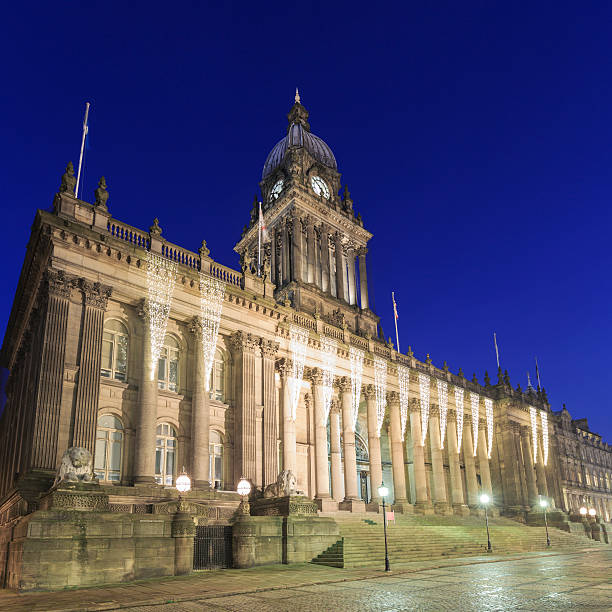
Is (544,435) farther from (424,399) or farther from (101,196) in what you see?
(101,196)

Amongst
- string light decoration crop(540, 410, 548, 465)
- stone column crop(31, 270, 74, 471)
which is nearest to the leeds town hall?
stone column crop(31, 270, 74, 471)

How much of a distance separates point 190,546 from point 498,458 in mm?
44075

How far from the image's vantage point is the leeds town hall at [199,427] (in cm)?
2042

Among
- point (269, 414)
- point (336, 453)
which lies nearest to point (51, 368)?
point (269, 414)

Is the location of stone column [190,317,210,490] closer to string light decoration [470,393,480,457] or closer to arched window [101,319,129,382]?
arched window [101,319,129,382]

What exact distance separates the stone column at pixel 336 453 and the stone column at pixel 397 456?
4.72 m

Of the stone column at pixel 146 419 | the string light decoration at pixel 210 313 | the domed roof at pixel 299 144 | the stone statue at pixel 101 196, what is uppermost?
the domed roof at pixel 299 144

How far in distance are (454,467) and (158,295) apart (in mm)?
32911

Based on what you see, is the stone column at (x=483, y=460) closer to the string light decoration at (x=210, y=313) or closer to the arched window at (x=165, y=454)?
the string light decoration at (x=210, y=313)

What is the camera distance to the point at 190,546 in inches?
829

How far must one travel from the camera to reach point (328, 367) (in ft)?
135

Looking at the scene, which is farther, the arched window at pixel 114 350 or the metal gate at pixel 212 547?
the arched window at pixel 114 350

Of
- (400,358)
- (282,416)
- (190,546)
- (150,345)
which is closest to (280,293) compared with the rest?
(400,358)

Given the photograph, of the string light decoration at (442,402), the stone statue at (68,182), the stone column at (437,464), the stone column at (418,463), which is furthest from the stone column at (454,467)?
the stone statue at (68,182)
